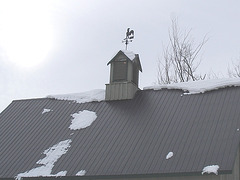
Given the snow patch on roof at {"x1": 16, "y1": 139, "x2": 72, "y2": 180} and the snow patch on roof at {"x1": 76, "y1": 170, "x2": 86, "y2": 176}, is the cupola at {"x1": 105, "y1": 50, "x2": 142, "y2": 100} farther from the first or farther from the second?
the snow patch on roof at {"x1": 76, "y1": 170, "x2": 86, "y2": 176}

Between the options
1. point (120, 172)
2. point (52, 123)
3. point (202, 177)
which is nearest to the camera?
point (202, 177)

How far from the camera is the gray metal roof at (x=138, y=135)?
10.5 metres

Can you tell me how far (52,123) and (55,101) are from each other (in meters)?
2.32

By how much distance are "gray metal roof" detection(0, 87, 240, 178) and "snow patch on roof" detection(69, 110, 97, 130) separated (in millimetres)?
234

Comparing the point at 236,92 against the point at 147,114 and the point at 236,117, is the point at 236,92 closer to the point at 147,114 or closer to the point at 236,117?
the point at 236,117

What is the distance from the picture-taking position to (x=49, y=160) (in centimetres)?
1232

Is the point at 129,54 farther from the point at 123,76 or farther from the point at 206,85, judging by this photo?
the point at 206,85

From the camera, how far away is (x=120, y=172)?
10750mm

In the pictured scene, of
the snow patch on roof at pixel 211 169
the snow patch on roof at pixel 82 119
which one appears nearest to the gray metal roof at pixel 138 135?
the snow patch on roof at pixel 211 169

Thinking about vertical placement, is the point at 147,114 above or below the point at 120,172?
above

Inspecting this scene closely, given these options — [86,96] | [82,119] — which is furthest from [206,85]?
[86,96]

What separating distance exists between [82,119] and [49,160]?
2.67 m

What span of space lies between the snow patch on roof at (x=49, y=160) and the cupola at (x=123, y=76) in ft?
11.4

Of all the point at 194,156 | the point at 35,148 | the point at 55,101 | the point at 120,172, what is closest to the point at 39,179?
the point at 35,148
